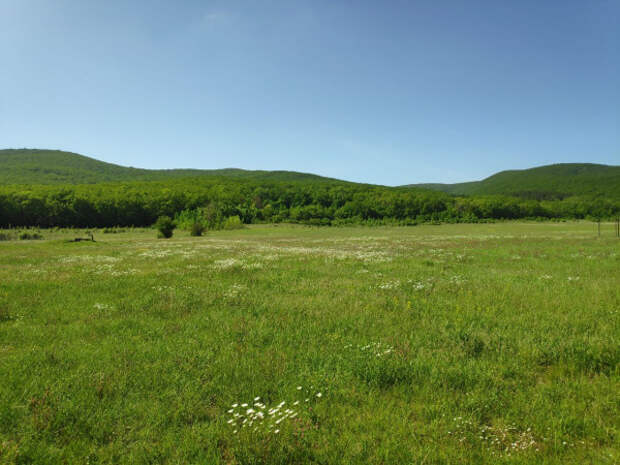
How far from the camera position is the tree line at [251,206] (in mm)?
108619

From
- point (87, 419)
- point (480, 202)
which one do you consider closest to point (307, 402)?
point (87, 419)

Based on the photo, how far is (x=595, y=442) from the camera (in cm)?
382

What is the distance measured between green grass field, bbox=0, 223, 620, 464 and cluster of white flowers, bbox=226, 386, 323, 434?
3cm

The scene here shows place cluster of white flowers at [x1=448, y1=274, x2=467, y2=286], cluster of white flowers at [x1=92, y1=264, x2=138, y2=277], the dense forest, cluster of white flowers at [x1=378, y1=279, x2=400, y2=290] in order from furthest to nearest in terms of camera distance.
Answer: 1. the dense forest
2. cluster of white flowers at [x1=92, y1=264, x2=138, y2=277]
3. cluster of white flowers at [x1=448, y1=274, x2=467, y2=286]
4. cluster of white flowers at [x1=378, y1=279, x2=400, y2=290]

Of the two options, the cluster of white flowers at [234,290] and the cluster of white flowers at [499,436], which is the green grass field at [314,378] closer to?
the cluster of white flowers at [499,436]

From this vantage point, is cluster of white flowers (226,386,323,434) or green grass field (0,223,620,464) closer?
green grass field (0,223,620,464)

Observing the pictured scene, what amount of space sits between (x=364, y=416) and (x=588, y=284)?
40.3ft

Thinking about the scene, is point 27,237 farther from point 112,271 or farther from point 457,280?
→ point 457,280

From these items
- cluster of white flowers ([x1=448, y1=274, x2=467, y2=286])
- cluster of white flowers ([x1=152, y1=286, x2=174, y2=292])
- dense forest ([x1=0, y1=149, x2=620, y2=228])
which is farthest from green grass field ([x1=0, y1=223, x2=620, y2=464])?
dense forest ([x1=0, y1=149, x2=620, y2=228])

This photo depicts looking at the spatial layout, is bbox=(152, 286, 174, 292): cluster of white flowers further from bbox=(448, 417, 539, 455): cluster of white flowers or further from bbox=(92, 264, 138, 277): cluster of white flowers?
bbox=(448, 417, 539, 455): cluster of white flowers

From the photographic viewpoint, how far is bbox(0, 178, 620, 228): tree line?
109 m

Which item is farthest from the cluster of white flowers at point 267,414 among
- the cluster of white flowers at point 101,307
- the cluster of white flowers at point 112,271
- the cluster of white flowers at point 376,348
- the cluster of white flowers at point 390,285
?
the cluster of white flowers at point 112,271

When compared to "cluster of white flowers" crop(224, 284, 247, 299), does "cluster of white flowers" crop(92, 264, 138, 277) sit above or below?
below

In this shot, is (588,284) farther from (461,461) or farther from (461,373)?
(461,461)
